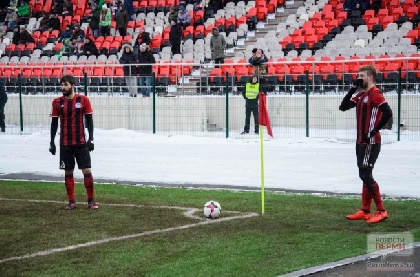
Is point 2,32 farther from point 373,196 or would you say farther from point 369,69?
point 373,196

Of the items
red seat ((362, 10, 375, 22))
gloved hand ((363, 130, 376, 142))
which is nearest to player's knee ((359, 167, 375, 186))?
gloved hand ((363, 130, 376, 142))

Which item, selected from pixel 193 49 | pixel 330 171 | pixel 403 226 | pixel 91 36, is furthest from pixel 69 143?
pixel 91 36

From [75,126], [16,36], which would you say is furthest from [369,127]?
[16,36]

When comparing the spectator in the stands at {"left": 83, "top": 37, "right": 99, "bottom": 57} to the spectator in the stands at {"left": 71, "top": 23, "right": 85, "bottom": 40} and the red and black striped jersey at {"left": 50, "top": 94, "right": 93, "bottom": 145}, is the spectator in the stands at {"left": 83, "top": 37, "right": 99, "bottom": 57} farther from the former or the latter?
the red and black striped jersey at {"left": 50, "top": 94, "right": 93, "bottom": 145}

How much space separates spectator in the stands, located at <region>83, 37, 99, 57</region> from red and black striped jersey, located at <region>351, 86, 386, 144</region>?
22.7 m

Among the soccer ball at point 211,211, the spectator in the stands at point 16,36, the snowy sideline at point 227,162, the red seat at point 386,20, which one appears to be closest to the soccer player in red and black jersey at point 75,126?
the soccer ball at point 211,211

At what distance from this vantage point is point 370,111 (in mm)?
11805

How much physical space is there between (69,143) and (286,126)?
12221 mm

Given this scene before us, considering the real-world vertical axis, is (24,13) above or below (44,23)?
→ above

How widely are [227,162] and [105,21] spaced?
56.0ft

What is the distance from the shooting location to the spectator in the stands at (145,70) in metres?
26.8

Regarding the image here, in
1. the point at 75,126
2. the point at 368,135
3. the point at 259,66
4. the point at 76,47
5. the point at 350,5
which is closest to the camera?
the point at 368,135

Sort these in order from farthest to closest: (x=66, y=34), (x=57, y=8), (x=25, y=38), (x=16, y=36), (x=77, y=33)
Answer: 1. (x=57, y=8)
2. (x=16, y=36)
3. (x=25, y=38)
4. (x=66, y=34)
5. (x=77, y=33)

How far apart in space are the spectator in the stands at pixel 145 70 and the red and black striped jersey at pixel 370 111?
50.2ft
